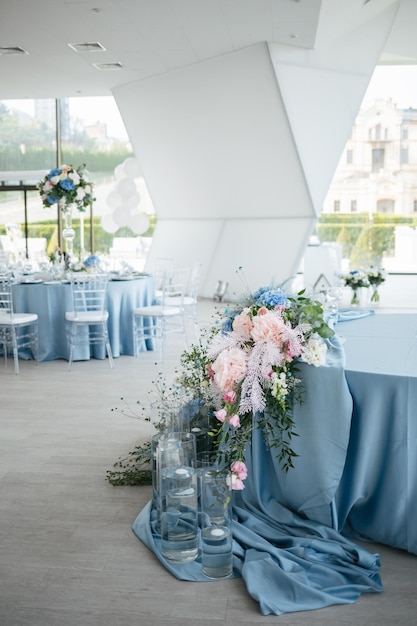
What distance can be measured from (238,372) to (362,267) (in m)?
10.6

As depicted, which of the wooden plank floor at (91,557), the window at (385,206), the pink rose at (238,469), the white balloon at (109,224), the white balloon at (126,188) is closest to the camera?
the wooden plank floor at (91,557)

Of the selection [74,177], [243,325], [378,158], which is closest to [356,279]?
[378,158]

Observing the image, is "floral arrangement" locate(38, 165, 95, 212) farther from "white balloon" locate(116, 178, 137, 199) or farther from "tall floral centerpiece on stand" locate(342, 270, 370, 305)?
"white balloon" locate(116, 178, 137, 199)

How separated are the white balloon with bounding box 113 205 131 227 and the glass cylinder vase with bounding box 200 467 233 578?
35.8 feet

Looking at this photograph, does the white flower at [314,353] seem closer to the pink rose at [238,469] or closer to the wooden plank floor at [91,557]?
the pink rose at [238,469]

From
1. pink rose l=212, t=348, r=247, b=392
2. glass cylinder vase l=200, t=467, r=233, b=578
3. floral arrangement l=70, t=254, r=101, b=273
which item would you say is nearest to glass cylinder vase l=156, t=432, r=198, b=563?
glass cylinder vase l=200, t=467, r=233, b=578

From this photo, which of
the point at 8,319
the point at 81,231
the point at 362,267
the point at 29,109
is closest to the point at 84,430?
the point at 8,319

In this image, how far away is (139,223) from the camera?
44.5 feet

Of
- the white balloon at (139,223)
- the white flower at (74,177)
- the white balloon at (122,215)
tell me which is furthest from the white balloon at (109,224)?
the white flower at (74,177)

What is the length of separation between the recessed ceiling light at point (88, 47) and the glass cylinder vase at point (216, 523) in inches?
311

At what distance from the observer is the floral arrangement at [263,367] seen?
300 centimetres

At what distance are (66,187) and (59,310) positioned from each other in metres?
1.48

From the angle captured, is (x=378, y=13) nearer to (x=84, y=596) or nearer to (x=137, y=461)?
(x=137, y=461)

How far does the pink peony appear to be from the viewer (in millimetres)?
2994
